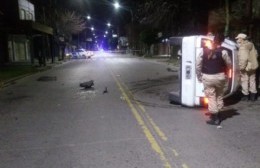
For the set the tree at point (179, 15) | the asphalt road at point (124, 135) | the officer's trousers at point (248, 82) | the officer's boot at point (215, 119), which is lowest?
the asphalt road at point (124, 135)

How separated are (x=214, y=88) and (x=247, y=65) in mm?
3026

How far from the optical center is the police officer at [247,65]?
1077cm

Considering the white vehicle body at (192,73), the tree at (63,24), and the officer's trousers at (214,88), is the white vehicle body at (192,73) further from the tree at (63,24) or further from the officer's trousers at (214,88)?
the tree at (63,24)

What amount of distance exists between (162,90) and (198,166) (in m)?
9.19

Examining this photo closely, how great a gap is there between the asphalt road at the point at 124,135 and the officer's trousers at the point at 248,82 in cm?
45

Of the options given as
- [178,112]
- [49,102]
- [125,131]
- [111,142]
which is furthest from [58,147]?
[49,102]

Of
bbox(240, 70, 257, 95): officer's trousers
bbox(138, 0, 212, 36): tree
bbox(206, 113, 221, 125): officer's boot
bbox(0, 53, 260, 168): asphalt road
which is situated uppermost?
bbox(138, 0, 212, 36): tree

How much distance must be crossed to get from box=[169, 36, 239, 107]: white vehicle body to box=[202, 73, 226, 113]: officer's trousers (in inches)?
63.3

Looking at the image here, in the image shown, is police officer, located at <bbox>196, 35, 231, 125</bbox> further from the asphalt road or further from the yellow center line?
the yellow center line

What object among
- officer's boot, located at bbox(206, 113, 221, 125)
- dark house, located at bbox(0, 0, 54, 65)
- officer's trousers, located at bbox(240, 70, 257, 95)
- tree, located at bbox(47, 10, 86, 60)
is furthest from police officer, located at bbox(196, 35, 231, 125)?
tree, located at bbox(47, 10, 86, 60)

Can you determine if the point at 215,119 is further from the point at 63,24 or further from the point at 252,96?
the point at 63,24

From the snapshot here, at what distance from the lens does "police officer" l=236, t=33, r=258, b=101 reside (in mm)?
10766

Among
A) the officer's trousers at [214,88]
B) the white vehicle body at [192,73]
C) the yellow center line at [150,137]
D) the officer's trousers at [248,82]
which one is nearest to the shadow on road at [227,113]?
the white vehicle body at [192,73]

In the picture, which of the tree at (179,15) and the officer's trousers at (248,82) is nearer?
the officer's trousers at (248,82)
